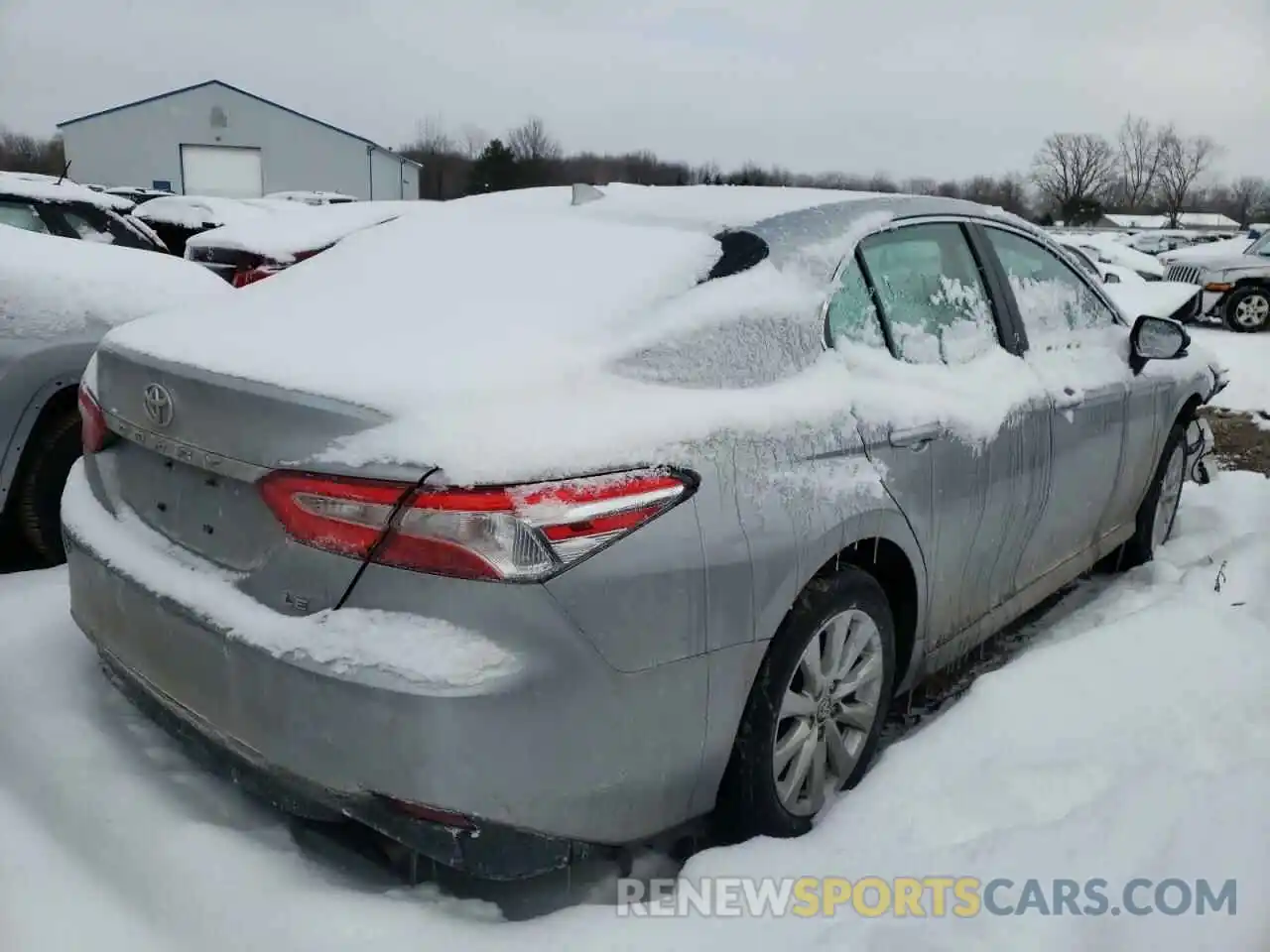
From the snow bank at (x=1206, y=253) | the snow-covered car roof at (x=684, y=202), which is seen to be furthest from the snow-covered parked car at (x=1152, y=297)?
the snow-covered car roof at (x=684, y=202)

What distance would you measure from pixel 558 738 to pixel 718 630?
1.30 ft

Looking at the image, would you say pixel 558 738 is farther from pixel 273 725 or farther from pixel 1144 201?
pixel 1144 201

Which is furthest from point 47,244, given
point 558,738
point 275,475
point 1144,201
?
Result: point 1144,201

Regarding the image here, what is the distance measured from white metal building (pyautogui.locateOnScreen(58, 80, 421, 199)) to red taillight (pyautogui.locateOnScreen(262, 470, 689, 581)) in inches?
1604

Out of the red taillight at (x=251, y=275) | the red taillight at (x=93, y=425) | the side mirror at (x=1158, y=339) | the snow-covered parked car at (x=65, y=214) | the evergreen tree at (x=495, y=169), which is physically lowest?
the red taillight at (x=93, y=425)

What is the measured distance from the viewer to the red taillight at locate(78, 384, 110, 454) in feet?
7.91

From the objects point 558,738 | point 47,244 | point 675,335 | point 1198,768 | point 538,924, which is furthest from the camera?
point 47,244

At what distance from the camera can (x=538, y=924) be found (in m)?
1.97

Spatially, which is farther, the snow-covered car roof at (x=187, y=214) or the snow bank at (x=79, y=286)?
the snow-covered car roof at (x=187, y=214)

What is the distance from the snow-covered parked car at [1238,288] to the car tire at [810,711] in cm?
1369

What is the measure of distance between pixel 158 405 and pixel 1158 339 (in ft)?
11.0

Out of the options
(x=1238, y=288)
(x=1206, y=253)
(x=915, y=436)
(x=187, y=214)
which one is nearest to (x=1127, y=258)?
(x=1206, y=253)

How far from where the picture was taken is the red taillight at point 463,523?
1.76m

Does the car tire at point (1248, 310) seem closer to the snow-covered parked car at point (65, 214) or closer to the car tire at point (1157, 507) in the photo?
the car tire at point (1157, 507)
